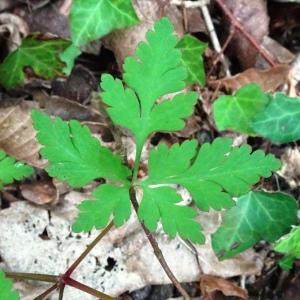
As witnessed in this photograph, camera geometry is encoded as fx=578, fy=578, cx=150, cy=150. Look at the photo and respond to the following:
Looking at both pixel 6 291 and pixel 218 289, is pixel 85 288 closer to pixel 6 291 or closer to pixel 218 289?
pixel 6 291

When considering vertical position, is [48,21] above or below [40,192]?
above

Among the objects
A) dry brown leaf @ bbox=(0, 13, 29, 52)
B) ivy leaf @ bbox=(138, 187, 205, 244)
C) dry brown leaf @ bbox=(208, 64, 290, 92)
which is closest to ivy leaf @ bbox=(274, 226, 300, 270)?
ivy leaf @ bbox=(138, 187, 205, 244)

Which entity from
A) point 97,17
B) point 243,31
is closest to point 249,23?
point 243,31

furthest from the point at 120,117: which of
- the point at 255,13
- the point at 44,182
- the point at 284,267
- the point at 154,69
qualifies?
the point at 255,13

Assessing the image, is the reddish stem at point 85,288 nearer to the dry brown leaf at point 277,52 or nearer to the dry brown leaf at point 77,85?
the dry brown leaf at point 77,85

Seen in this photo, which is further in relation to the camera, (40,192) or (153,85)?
(40,192)

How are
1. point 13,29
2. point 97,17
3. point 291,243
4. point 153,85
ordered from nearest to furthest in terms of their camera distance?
point 153,85, point 291,243, point 97,17, point 13,29
